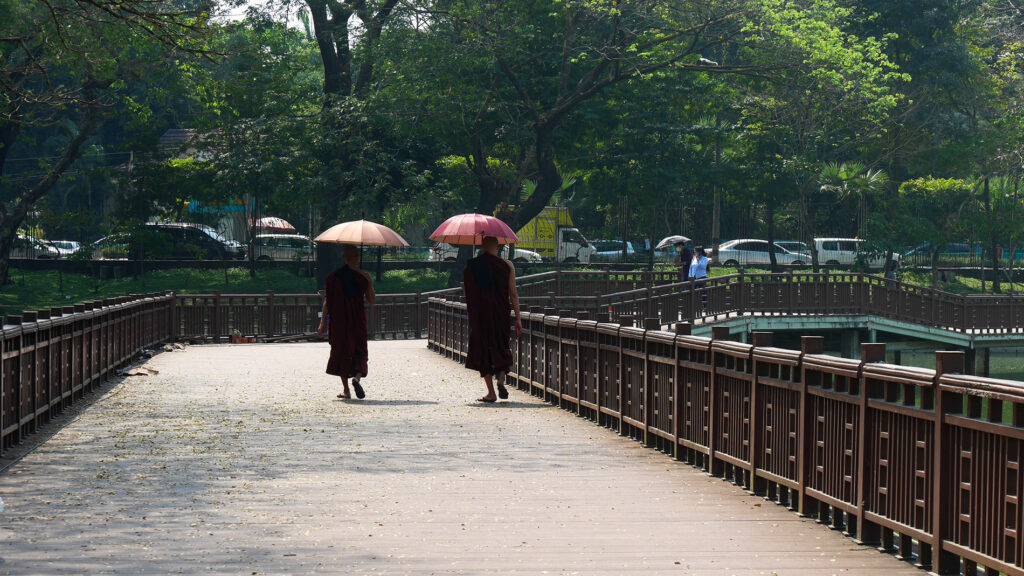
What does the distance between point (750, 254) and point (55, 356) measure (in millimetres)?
43833

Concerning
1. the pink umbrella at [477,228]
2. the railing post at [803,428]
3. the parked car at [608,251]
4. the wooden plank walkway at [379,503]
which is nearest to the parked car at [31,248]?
the parked car at [608,251]

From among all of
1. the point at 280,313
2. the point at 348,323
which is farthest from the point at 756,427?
the point at 280,313

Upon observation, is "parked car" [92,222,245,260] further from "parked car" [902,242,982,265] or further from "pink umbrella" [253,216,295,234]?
"parked car" [902,242,982,265]

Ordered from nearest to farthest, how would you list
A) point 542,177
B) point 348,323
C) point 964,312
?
point 348,323, point 964,312, point 542,177

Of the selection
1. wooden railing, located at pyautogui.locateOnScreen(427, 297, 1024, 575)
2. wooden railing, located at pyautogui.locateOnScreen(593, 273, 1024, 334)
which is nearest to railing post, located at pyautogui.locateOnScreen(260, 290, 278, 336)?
wooden railing, located at pyautogui.locateOnScreen(593, 273, 1024, 334)

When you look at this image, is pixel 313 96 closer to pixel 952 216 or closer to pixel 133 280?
pixel 133 280

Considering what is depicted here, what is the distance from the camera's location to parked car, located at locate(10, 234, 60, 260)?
4169 centimetres

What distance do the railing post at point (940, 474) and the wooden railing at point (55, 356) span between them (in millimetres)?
7383

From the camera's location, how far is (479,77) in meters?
37.7

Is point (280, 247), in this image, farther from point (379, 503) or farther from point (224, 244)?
point (379, 503)

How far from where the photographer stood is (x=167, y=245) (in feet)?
135

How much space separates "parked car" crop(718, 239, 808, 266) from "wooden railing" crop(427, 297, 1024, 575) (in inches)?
1643

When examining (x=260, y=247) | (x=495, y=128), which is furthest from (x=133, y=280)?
(x=495, y=128)

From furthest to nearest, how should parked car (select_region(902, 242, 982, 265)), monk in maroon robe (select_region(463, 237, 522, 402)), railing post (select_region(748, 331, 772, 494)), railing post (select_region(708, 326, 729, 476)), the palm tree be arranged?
parked car (select_region(902, 242, 982, 265))
the palm tree
monk in maroon robe (select_region(463, 237, 522, 402))
railing post (select_region(708, 326, 729, 476))
railing post (select_region(748, 331, 772, 494))
